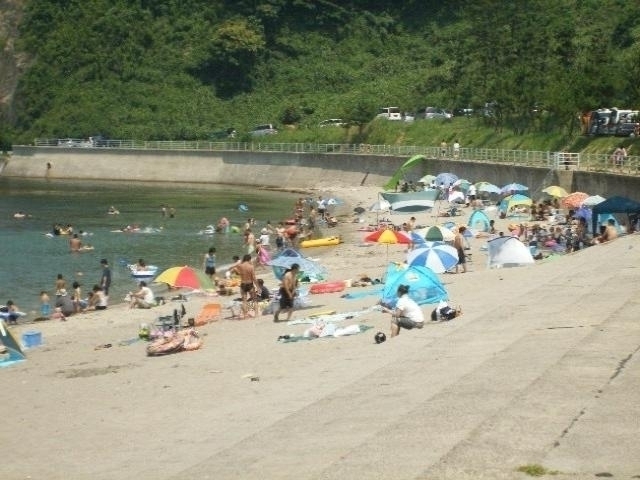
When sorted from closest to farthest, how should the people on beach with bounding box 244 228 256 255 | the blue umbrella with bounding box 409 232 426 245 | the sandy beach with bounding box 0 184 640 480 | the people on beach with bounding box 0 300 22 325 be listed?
1. the sandy beach with bounding box 0 184 640 480
2. the people on beach with bounding box 0 300 22 325
3. the blue umbrella with bounding box 409 232 426 245
4. the people on beach with bounding box 244 228 256 255

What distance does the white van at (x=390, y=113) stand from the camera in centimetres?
7606

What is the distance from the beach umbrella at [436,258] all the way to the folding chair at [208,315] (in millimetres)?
3620

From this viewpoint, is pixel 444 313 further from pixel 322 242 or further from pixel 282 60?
pixel 282 60

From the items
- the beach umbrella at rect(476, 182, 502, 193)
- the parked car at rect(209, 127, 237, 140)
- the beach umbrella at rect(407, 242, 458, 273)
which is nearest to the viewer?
the beach umbrella at rect(407, 242, 458, 273)

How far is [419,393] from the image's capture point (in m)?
12.8

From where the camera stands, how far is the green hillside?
233 ft

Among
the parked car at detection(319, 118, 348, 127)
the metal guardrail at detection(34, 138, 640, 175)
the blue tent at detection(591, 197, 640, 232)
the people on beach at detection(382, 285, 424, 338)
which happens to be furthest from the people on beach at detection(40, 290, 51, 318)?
the parked car at detection(319, 118, 348, 127)

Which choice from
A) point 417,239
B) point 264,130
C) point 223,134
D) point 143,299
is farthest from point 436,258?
point 223,134

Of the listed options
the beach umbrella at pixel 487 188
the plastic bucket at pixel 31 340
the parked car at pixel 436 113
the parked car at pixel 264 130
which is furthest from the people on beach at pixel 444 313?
the parked car at pixel 264 130

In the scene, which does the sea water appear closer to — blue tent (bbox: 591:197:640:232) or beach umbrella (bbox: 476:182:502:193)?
beach umbrella (bbox: 476:182:502:193)

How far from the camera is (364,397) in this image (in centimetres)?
1298

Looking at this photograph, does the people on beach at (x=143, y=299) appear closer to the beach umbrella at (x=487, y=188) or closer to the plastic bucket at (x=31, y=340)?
the plastic bucket at (x=31, y=340)

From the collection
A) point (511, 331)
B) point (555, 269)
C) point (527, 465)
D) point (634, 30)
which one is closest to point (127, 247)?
point (555, 269)

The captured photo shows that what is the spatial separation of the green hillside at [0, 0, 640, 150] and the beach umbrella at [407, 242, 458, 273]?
3943 centimetres
